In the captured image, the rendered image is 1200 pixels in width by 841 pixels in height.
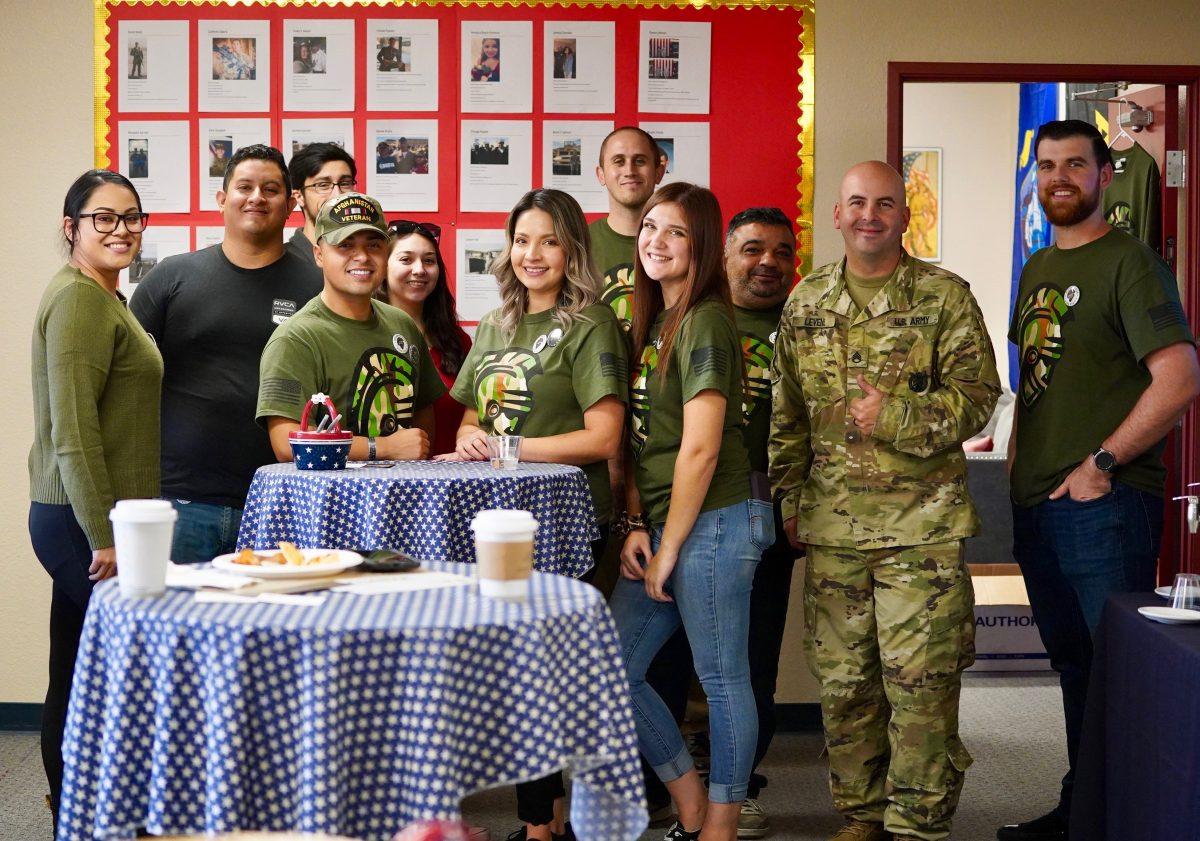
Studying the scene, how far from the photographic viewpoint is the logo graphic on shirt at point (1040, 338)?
130 inches

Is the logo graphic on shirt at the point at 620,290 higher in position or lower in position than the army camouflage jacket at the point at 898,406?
higher

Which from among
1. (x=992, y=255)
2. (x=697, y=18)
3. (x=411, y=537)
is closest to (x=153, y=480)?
(x=411, y=537)

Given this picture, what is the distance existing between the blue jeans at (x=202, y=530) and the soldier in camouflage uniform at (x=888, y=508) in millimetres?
1629

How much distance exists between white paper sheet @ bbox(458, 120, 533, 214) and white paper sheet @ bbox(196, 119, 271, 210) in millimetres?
751

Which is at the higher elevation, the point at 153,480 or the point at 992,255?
the point at 992,255

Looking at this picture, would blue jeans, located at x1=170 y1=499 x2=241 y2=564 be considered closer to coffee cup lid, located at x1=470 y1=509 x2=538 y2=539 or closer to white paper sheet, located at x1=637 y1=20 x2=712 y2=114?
coffee cup lid, located at x1=470 y1=509 x2=538 y2=539

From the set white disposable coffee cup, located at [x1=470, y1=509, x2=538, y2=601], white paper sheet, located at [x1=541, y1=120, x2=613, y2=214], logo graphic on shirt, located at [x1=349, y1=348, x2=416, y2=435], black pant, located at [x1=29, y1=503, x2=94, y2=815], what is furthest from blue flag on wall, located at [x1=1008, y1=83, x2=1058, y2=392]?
white disposable coffee cup, located at [x1=470, y1=509, x2=538, y2=601]

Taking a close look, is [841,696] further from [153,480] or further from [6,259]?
[6,259]

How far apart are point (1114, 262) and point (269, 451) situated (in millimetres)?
2447

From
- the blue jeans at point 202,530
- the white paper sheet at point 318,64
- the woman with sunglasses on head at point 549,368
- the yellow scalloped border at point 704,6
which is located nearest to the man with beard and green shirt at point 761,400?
the woman with sunglasses on head at point 549,368

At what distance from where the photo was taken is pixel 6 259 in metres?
4.38

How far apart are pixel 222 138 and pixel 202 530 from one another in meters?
1.72

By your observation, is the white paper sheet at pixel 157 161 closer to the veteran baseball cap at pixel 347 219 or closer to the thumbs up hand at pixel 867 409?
the veteran baseball cap at pixel 347 219

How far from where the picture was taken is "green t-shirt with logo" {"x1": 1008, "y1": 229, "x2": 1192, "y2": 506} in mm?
3162
